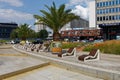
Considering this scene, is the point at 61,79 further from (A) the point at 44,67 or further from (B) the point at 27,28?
(B) the point at 27,28

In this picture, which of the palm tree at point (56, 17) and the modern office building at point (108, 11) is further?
the modern office building at point (108, 11)

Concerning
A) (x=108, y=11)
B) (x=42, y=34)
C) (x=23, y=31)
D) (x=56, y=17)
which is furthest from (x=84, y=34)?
(x=56, y=17)

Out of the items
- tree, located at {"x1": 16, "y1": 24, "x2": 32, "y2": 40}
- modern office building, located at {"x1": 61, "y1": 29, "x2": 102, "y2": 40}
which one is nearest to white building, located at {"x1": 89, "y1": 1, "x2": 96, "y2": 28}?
modern office building, located at {"x1": 61, "y1": 29, "x2": 102, "y2": 40}

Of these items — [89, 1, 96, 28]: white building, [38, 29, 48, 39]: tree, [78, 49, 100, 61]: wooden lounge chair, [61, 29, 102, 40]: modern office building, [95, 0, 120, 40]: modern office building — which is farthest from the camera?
[38, 29, 48, 39]: tree

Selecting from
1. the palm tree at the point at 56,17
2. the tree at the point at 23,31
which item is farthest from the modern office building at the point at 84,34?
the palm tree at the point at 56,17

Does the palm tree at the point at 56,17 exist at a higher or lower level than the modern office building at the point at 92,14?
lower

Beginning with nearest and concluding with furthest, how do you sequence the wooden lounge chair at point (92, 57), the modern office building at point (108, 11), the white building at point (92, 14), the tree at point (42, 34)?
the wooden lounge chair at point (92, 57)
the modern office building at point (108, 11)
the white building at point (92, 14)
the tree at point (42, 34)

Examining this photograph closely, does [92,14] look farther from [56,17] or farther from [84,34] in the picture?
[56,17]

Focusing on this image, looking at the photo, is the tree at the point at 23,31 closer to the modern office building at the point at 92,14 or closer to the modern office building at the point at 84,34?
the modern office building at the point at 84,34

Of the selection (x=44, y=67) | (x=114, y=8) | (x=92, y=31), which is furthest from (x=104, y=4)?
(x=44, y=67)

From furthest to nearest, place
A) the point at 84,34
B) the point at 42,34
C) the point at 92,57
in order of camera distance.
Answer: the point at 42,34 → the point at 84,34 → the point at 92,57

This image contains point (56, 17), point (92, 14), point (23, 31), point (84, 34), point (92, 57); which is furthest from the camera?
point (92, 14)

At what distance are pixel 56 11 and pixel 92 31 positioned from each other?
80317mm

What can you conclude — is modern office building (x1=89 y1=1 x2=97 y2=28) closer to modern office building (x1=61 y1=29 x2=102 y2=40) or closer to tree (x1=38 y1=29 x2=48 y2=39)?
modern office building (x1=61 y1=29 x2=102 y2=40)
